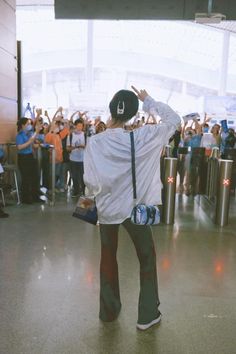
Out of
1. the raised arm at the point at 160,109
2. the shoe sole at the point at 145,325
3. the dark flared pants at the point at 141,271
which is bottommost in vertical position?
the shoe sole at the point at 145,325

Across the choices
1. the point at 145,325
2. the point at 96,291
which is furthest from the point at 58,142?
the point at 145,325

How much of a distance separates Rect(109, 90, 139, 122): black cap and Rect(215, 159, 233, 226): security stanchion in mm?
3551

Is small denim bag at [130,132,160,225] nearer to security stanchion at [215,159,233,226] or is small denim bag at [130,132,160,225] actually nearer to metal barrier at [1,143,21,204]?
security stanchion at [215,159,233,226]

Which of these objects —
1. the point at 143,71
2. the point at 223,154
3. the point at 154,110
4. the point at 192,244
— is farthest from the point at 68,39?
the point at 154,110

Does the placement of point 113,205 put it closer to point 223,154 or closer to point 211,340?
point 211,340

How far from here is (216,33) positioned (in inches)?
690

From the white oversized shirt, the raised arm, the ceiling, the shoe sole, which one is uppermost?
the ceiling

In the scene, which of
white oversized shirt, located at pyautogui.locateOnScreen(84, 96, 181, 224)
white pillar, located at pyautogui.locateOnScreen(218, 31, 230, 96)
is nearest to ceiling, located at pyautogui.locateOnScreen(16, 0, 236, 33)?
white oversized shirt, located at pyautogui.locateOnScreen(84, 96, 181, 224)

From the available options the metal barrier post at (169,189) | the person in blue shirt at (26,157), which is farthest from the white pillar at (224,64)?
the metal barrier post at (169,189)

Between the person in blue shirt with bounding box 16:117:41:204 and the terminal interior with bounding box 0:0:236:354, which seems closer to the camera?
the terminal interior with bounding box 0:0:236:354

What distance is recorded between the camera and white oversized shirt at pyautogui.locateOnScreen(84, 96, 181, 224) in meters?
2.45

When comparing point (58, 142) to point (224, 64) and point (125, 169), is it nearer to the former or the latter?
point (125, 169)

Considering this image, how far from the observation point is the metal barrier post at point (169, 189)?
5.81 metres

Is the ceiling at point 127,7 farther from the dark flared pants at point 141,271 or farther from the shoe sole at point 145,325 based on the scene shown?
the shoe sole at point 145,325
